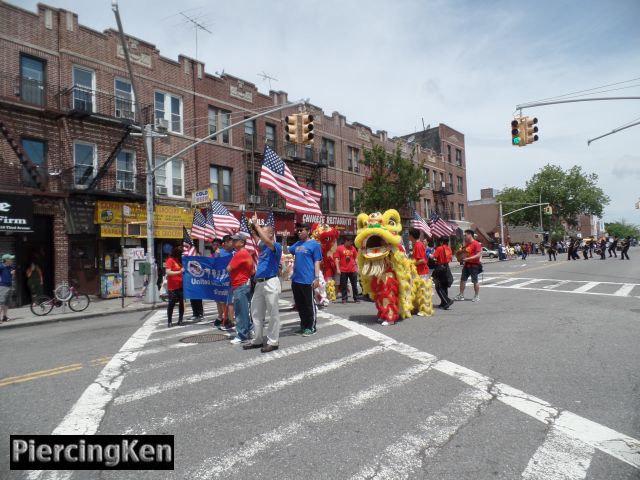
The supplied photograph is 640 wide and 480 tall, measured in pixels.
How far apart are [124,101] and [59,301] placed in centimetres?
1014

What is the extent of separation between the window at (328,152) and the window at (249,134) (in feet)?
20.7

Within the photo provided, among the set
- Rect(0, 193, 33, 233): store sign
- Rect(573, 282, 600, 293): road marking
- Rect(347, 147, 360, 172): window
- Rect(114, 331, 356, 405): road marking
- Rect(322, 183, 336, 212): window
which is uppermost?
Rect(347, 147, 360, 172): window

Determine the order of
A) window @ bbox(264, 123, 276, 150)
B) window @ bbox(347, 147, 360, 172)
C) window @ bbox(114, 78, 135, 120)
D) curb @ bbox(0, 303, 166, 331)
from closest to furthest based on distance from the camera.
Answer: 1. curb @ bbox(0, 303, 166, 331)
2. window @ bbox(114, 78, 135, 120)
3. window @ bbox(264, 123, 276, 150)
4. window @ bbox(347, 147, 360, 172)

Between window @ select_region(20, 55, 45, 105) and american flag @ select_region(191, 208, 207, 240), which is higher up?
window @ select_region(20, 55, 45, 105)

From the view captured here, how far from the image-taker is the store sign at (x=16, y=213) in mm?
14984

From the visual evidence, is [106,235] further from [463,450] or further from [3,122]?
[463,450]

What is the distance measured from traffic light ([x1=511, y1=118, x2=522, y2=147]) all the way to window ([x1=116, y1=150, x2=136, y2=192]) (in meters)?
16.0

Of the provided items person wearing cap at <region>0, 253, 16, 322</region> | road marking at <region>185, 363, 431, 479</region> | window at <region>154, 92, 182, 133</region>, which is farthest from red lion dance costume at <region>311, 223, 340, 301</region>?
window at <region>154, 92, 182, 133</region>

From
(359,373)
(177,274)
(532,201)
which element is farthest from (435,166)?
(359,373)

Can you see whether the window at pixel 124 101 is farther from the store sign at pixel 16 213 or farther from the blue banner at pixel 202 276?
the blue banner at pixel 202 276

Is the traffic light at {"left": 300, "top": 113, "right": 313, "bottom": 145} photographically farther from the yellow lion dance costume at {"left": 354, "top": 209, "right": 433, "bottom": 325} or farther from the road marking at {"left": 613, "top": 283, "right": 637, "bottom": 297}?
the road marking at {"left": 613, "top": 283, "right": 637, "bottom": 297}

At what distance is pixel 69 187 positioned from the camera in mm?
17172

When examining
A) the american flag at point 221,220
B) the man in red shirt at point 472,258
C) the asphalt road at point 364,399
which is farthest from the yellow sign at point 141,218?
the man in red shirt at point 472,258

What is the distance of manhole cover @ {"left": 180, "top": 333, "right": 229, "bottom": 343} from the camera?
739cm
